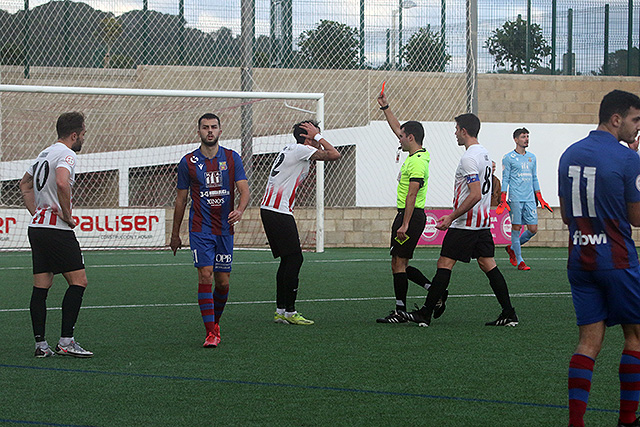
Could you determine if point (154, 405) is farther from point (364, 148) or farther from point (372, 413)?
point (364, 148)

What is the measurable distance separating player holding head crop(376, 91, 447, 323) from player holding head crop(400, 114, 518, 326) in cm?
38

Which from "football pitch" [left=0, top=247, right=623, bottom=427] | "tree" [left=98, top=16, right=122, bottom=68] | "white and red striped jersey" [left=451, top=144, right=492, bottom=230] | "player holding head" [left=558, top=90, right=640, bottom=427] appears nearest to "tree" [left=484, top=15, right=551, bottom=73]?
"tree" [left=98, top=16, right=122, bottom=68]

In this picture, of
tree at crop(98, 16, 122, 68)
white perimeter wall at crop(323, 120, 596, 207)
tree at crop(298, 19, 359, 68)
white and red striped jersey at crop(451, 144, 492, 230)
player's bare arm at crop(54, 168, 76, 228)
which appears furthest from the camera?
white perimeter wall at crop(323, 120, 596, 207)

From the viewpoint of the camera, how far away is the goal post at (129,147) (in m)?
16.6

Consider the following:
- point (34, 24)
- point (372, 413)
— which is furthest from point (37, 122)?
point (372, 413)

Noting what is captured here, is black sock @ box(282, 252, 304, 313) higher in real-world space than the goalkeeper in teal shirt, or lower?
lower

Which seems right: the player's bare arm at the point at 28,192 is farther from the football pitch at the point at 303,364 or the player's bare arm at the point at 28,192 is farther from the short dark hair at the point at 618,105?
the short dark hair at the point at 618,105

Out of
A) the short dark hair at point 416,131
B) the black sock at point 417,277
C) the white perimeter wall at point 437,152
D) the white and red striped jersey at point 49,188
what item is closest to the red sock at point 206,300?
the white and red striped jersey at point 49,188

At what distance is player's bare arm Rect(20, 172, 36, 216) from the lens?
666cm

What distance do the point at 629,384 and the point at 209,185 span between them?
3863mm

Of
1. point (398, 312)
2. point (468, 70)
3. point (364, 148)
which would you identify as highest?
point (468, 70)

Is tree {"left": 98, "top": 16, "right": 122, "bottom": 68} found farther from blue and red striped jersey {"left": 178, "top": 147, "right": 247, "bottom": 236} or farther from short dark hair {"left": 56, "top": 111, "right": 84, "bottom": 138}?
short dark hair {"left": 56, "top": 111, "right": 84, "bottom": 138}

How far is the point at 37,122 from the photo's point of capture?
20281 millimetres

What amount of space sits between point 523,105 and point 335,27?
28.3ft
